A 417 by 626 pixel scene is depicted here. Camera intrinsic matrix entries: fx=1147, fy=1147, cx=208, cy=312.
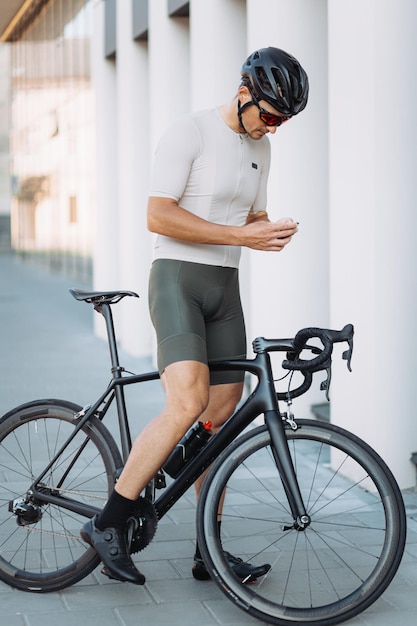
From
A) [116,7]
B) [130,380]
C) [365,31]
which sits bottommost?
[130,380]

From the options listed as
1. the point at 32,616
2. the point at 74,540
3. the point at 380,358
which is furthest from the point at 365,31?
the point at 32,616

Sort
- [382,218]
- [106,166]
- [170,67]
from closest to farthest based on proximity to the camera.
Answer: [382,218], [170,67], [106,166]

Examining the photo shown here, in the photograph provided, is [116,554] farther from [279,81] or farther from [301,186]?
[301,186]

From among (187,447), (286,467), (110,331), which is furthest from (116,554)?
(110,331)

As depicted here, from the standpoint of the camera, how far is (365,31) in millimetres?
5660

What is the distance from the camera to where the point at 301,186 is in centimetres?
743

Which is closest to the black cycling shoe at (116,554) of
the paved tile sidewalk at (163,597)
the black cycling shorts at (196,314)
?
the paved tile sidewalk at (163,597)

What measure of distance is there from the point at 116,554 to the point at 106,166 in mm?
10081

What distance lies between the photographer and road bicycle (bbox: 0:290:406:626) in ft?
12.2

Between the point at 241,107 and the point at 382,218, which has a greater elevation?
the point at 241,107

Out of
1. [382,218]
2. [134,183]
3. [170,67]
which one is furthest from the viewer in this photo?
[134,183]

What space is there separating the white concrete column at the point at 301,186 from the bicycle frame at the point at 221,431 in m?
3.38

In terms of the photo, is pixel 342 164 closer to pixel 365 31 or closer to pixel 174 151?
pixel 365 31

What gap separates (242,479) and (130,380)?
2.17 m
